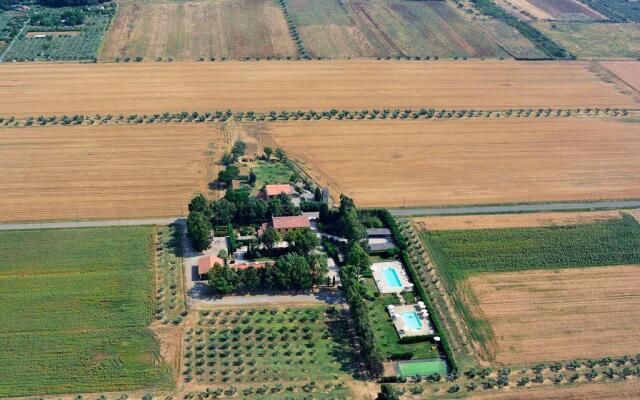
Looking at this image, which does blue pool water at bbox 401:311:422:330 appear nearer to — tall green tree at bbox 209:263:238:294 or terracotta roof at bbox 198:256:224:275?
tall green tree at bbox 209:263:238:294

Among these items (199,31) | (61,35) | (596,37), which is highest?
(596,37)

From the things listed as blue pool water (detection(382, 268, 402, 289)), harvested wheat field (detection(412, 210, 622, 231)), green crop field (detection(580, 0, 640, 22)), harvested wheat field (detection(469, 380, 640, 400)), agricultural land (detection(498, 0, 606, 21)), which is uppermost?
green crop field (detection(580, 0, 640, 22))

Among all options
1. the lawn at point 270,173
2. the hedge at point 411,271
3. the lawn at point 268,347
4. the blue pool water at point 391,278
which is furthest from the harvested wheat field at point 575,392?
the lawn at point 270,173

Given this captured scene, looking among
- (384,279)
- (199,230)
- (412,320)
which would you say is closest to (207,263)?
(199,230)

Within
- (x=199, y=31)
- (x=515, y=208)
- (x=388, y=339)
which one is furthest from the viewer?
(x=199, y=31)

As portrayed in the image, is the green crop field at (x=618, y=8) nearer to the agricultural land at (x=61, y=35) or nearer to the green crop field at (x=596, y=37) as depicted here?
the green crop field at (x=596, y=37)

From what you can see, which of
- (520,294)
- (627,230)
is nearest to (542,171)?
(627,230)

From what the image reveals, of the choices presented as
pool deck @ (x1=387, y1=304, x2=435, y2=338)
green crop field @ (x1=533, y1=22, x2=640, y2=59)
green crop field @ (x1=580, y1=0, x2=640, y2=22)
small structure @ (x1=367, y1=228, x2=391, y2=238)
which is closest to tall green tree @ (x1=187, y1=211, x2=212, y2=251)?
small structure @ (x1=367, y1=228, x2=391, y2=238)

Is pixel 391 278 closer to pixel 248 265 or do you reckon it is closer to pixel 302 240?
pixel 302 240

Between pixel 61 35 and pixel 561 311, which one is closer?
pixel 561 311
